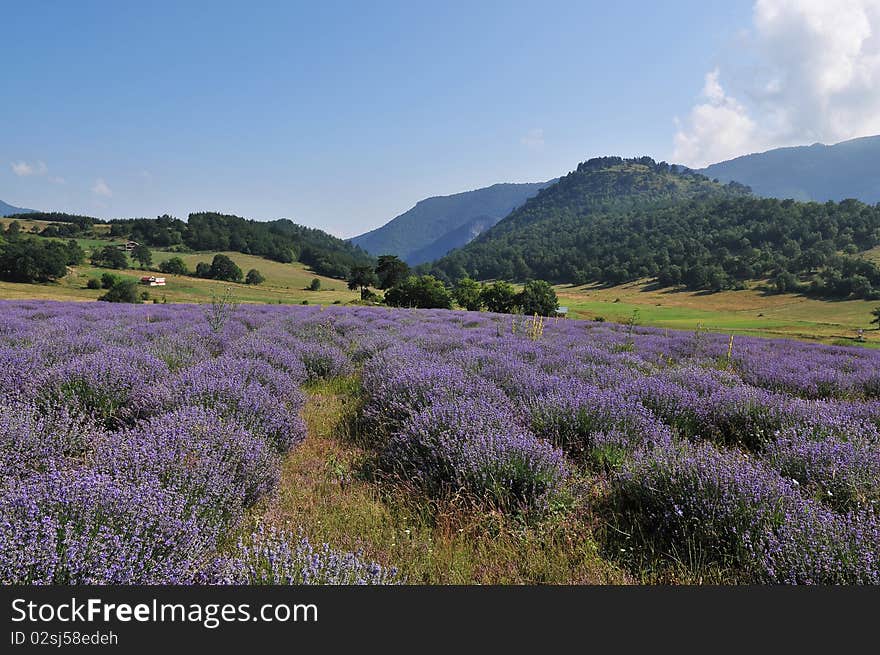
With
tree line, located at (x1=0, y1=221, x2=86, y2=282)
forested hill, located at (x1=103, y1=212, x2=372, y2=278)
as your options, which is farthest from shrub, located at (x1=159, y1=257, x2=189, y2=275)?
forested hill, located at (x1=103, y1=212, x2=372, y2=278)

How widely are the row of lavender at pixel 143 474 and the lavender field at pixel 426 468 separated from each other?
0.04 ft

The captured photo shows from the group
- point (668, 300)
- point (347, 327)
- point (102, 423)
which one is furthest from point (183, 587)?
point (668, 300)

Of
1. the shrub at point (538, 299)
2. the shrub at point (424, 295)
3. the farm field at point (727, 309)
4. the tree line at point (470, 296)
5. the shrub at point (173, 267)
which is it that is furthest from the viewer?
the shrub at point (173, 267)

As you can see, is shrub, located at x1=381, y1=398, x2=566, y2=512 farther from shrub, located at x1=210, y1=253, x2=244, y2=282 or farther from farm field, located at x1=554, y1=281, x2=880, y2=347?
shrub, located at x1=210, y1=253, x2=244, y2=282

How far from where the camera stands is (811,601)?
1.53 m

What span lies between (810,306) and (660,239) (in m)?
70.2

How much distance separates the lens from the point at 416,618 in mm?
1361

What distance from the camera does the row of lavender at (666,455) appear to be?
73.9 inches

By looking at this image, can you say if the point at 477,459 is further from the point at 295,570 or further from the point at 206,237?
the point at 206,237

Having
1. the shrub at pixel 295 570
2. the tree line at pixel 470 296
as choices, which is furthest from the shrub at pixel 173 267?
the shrub at pixel 295 570

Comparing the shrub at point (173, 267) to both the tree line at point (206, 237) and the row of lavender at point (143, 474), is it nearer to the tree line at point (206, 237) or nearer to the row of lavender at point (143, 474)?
the tree line at point (206, 237)

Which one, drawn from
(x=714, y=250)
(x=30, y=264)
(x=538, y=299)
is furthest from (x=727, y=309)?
(x=30, y=264)

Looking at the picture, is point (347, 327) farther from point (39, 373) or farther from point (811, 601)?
point (811, 601)

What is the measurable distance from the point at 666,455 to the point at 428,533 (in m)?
1.60
